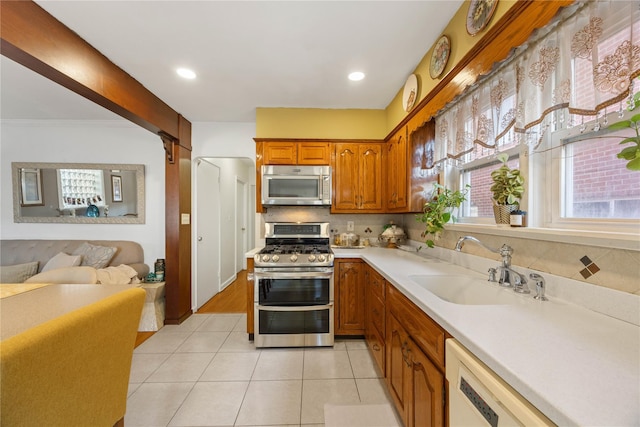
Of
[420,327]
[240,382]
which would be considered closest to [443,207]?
[420,327]

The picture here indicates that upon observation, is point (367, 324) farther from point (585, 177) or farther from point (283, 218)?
point (585, 177)

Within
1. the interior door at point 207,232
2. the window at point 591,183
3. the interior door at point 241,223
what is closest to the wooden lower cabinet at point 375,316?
the window at point 591,183

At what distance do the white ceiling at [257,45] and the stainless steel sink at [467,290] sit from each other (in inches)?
65.0

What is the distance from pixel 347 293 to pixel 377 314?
50 centimetres

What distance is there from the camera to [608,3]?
784mm

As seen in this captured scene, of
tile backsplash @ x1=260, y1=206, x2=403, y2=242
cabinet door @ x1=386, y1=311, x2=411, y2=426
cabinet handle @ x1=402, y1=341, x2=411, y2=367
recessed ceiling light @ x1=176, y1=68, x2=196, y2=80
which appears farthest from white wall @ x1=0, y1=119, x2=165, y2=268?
cabinet handle @ x1=402, y1=341, x2=411, y2=367

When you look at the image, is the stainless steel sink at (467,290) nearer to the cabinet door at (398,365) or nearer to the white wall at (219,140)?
the cabinet door at (398,365)

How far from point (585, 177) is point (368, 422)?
1745 millimetres

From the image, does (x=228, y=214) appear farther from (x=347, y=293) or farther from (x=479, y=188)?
(x=479, y=188)

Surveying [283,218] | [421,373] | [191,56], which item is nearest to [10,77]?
[191,56]

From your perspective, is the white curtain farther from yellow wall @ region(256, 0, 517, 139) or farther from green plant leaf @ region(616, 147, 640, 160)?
yellow wall @ region(256, 0, 517, 139)

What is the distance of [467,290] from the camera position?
1.42 meters

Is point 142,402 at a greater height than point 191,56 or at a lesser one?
lesser

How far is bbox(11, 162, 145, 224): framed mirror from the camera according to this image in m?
3.12
